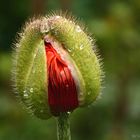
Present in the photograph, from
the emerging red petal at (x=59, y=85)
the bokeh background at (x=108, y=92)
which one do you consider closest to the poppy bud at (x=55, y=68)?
the emerging red petal at (x=59, y=85)

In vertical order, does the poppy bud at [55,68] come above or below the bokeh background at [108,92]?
below

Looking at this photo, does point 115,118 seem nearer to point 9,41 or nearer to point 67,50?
point 9,41

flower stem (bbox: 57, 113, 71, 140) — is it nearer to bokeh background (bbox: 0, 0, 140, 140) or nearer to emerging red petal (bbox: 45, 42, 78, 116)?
emerging red petal (bbox: 45, 42, 78, 116)

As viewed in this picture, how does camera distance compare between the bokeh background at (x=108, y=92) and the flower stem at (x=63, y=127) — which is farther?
the bokeh background at (x=108, y=92)

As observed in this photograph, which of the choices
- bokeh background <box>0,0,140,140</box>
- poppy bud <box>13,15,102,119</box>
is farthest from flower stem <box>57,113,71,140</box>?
bokeh background <box>0,0,140,140</box>

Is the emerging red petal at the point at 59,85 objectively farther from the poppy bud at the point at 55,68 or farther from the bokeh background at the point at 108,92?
the bokeh background at the point at 108,92

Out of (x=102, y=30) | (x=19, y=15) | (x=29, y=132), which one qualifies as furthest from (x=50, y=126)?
(x=19, y=15)
